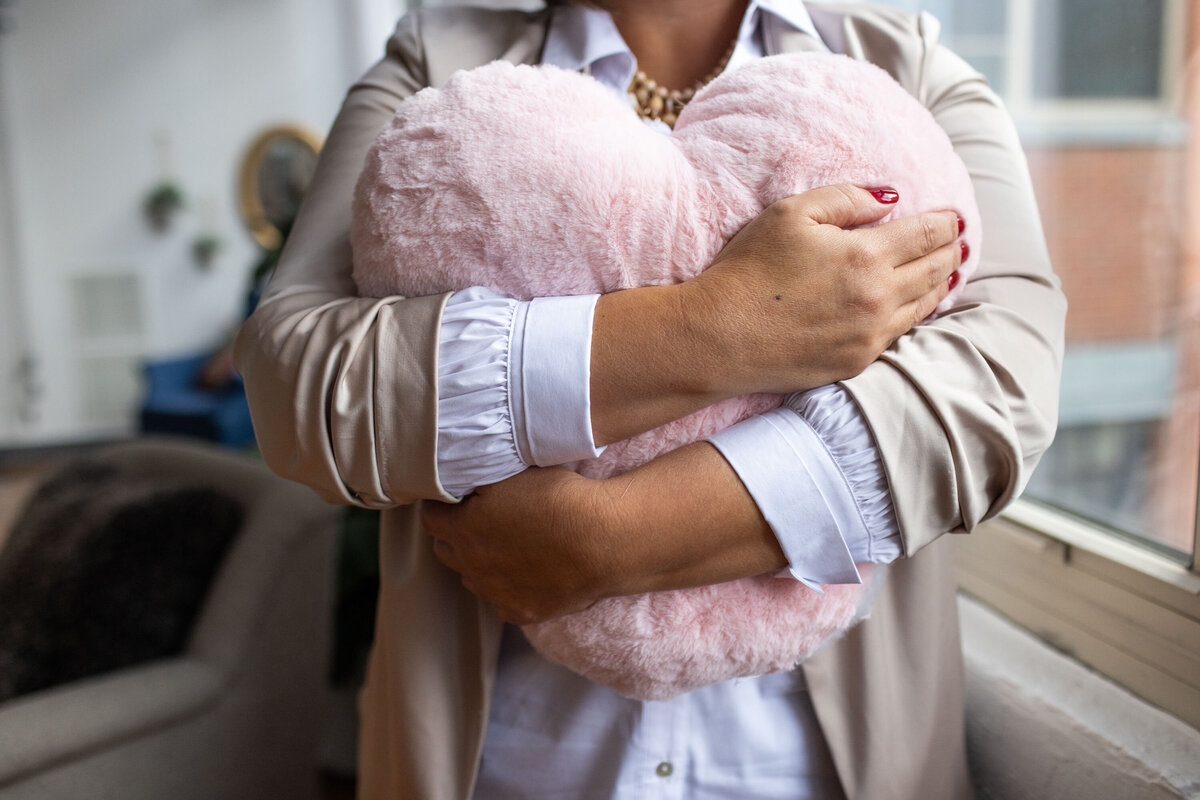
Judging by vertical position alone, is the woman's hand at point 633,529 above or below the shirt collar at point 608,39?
below

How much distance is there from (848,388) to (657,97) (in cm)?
40

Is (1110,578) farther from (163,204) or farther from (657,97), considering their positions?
(163,204)

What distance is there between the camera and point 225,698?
1460mm

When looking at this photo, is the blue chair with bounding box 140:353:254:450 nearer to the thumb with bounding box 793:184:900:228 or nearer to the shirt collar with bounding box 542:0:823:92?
the shirt collar with bounding box 542:0:823:92

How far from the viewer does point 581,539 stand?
58 centimetres

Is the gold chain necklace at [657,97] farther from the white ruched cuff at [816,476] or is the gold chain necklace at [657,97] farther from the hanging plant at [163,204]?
the hanging plant at [163,204]

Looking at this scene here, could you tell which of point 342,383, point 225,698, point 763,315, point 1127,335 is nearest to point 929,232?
point 763,315

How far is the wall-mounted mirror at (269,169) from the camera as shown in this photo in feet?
19.6

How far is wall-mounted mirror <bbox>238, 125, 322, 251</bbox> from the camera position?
5988 mm

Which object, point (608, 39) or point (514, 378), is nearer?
point (514, 378)

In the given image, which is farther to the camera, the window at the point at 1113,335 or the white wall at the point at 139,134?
the white wall at the point at 139,134

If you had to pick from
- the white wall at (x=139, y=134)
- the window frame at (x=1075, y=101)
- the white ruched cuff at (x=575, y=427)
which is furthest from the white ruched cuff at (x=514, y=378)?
the white wall at (x=139, y=134)

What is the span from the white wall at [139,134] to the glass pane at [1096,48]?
5312 millimetres

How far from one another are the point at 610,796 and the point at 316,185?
63 centimetres
